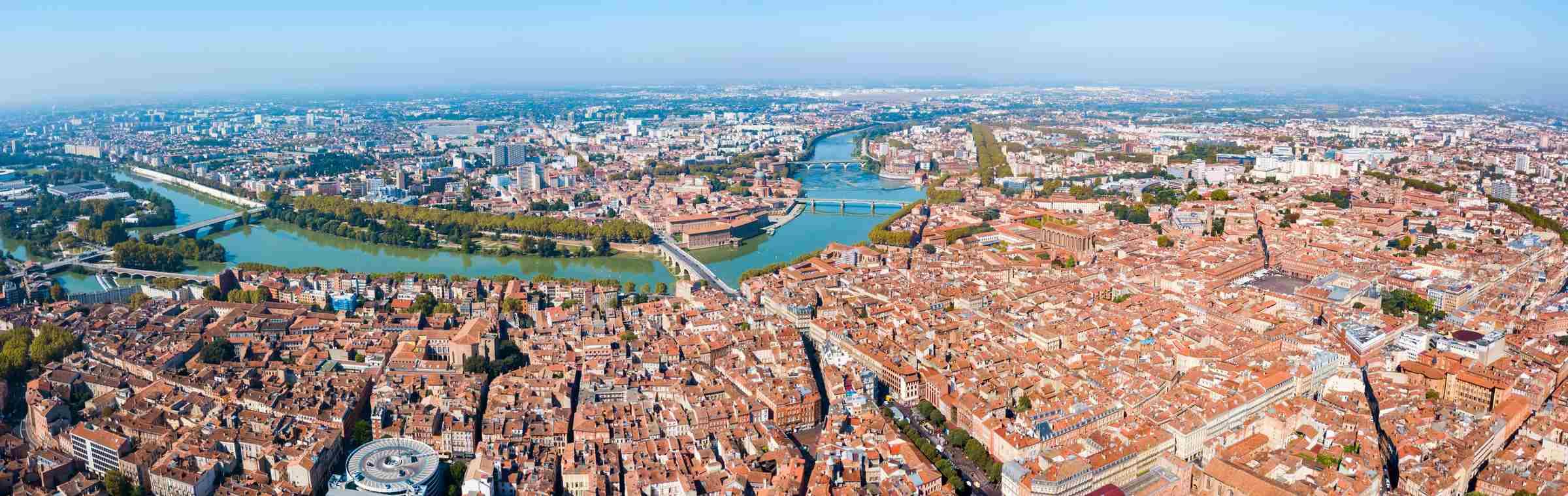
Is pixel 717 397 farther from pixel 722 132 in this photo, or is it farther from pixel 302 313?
pixel 722 132

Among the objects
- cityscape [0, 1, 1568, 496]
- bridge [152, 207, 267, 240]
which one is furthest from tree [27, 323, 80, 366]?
bridge [152, 207, 267, 240]

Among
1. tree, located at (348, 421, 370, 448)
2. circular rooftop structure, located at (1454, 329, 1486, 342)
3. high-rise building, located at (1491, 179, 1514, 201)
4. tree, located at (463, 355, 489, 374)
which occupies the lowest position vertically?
tree, located at (348, 421, 370, 448)

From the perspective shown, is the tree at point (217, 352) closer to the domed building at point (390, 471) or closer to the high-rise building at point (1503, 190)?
the domed building at point (390, 471)

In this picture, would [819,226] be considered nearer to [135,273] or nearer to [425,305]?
[425,305]

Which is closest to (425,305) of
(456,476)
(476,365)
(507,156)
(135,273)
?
(476,365)

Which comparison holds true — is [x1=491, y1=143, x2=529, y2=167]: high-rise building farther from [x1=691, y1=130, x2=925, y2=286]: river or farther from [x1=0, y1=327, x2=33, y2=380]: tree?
[x1=0, y1=327, x2=33, y2=380]: tree

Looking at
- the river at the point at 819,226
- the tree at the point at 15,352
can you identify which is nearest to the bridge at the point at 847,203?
the river at the point at 819,226
